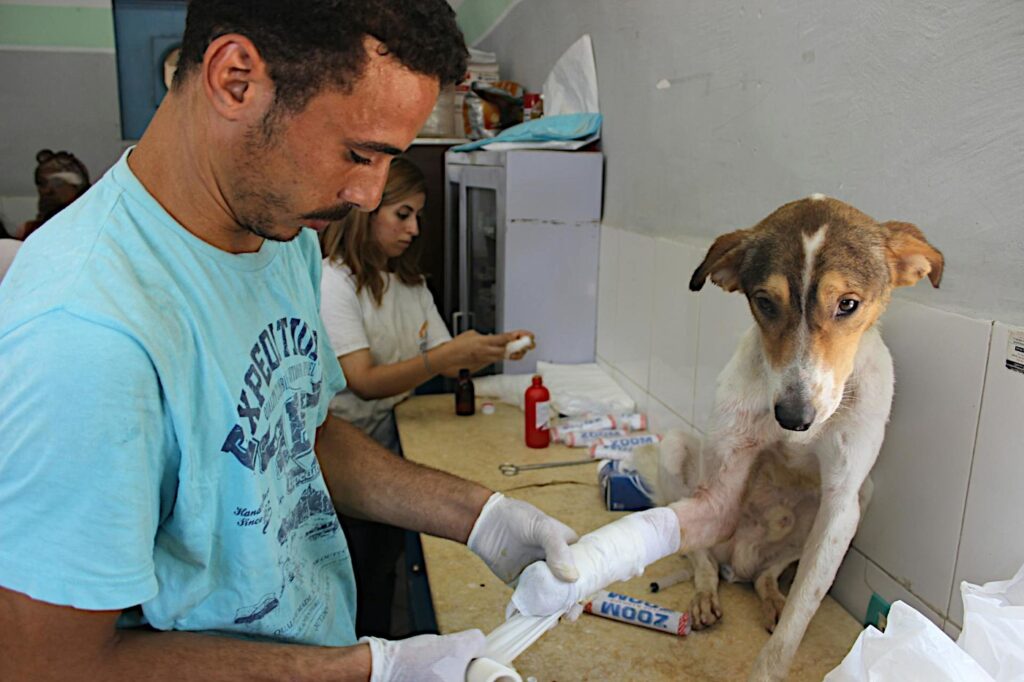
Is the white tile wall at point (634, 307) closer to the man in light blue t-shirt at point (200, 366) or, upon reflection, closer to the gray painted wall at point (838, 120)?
the gray painted wall at point (838, 120)

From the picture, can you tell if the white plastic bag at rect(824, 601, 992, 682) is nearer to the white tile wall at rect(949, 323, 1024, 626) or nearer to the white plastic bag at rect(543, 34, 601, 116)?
the white tile wall at rect(949, 323, 1024, 626)

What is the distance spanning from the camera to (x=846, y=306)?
1.17m

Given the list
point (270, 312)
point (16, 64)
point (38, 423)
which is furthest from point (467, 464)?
point (16, 64)

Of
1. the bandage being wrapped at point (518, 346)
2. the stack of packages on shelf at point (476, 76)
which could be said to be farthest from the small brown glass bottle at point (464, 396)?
the stack of packages on shelf at point (476, 76)

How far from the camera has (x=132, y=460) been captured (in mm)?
786

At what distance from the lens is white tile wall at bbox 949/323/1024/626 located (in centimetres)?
110

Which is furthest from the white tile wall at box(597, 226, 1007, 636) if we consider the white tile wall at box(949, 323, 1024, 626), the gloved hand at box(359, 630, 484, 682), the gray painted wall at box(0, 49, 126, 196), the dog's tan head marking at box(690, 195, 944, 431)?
the gray painted wall at box(0, 49, 126, 196)

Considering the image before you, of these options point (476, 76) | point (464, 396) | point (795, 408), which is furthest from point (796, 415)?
point (476, 76)

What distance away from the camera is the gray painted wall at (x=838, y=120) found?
3.70 feet

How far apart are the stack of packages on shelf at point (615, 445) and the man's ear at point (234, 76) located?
1309mm

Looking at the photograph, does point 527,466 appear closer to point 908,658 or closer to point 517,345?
point 517,345

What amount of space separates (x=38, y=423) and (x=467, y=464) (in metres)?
1.53

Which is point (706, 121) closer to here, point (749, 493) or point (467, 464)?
point (749, 493)

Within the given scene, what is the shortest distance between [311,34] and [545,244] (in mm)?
1962
